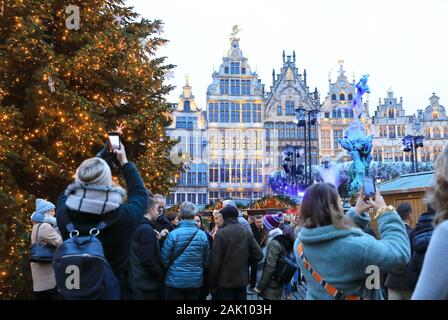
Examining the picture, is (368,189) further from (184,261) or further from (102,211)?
(184,261)

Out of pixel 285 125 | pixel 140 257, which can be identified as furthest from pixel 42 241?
pixel 285 125

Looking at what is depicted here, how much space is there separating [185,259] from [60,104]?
5.25m

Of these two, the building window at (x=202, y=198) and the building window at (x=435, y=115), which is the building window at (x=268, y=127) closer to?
the building window at (x=202, y=198)

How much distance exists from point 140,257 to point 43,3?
6533 mm

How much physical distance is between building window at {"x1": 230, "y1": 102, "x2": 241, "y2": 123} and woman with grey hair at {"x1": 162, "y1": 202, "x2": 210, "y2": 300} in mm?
39356

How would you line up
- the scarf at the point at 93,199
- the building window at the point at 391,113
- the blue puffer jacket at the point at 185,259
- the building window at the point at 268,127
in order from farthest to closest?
the building window at the point at 391,113 < the building window at the point at 268,127 < the blue puffer jacket at the point at 185,259 < the scarf at the point at 93,199

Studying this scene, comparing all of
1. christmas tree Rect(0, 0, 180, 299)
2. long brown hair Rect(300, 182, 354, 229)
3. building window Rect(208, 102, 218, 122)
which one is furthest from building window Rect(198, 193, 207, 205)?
long brown hair Rect(300, 182, 354, 229)

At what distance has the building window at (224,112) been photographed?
145 ft

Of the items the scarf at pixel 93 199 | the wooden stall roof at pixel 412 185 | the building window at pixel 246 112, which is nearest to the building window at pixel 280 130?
the building window at pixel 246 112

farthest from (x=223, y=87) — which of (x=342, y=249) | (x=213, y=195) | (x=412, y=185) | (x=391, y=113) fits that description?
(x=342, y=249)

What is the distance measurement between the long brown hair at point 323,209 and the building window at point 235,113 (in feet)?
138

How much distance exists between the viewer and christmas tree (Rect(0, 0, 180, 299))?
25.1ft
